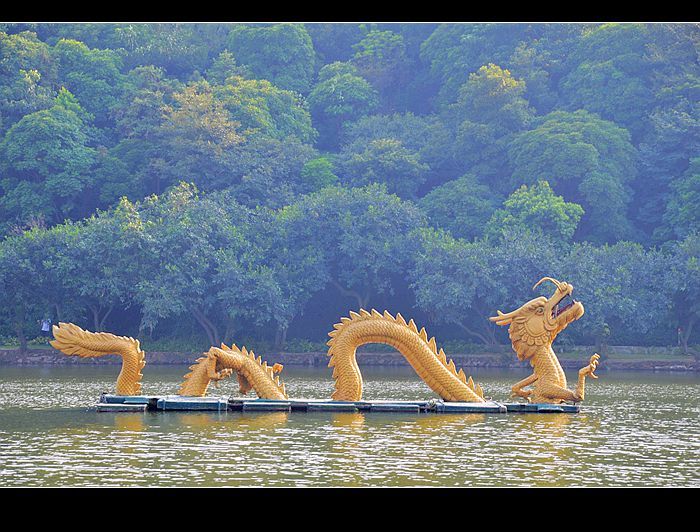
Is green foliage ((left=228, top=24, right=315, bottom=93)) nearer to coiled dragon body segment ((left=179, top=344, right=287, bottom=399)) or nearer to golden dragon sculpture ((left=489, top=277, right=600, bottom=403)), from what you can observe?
coiled dragon body segment ((left=179, top=344, right=287, bottom=399))

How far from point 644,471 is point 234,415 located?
11602 millimetres

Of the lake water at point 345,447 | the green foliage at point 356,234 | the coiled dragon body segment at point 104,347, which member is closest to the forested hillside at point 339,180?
the green foliage at point 356,234

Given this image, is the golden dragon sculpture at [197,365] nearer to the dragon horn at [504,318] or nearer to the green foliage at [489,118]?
the dragon horn at [504,318]

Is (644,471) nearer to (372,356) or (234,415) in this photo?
(234,415)

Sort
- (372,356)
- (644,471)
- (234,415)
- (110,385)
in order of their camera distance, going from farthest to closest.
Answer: (372,356)
(110,385)
(234,415)
(644,471)

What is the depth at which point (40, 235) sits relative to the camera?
62000 mm

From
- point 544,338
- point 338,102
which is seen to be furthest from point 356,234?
point 544,338

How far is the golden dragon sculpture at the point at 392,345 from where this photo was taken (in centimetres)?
3281

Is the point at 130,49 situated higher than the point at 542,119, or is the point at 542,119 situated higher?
the point at 130,49

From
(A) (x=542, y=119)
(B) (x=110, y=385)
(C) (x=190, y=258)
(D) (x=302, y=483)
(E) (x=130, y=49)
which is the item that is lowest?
(D) (x=302, y=483)

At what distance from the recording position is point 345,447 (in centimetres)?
2594

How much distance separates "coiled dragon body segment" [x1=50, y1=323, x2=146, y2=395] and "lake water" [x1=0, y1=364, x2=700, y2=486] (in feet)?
4.23

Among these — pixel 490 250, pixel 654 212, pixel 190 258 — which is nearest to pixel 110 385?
pixel 190 258

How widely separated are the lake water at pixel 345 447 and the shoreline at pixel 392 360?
19973mm
